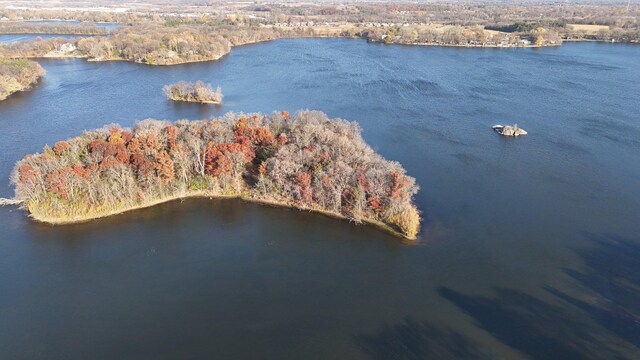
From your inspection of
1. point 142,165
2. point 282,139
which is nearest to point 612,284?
point 282,139

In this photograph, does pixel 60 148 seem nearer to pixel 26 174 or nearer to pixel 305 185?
pixel 26 174

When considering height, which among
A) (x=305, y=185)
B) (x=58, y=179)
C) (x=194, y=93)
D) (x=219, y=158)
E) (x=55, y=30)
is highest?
(x=55, y=30)

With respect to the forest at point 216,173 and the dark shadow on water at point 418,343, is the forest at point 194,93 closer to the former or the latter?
the forest at point 216,173

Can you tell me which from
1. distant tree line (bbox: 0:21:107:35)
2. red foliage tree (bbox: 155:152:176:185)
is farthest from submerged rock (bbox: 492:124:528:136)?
distant tree line (bbox: 0:21:107:35)

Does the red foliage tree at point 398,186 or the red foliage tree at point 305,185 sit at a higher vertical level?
the red foliage tree at point 398,186

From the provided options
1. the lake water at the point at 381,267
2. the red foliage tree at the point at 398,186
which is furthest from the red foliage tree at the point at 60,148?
the red foliage tree at the point at 398,186

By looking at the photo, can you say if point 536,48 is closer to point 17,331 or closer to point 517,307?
point 517,307
